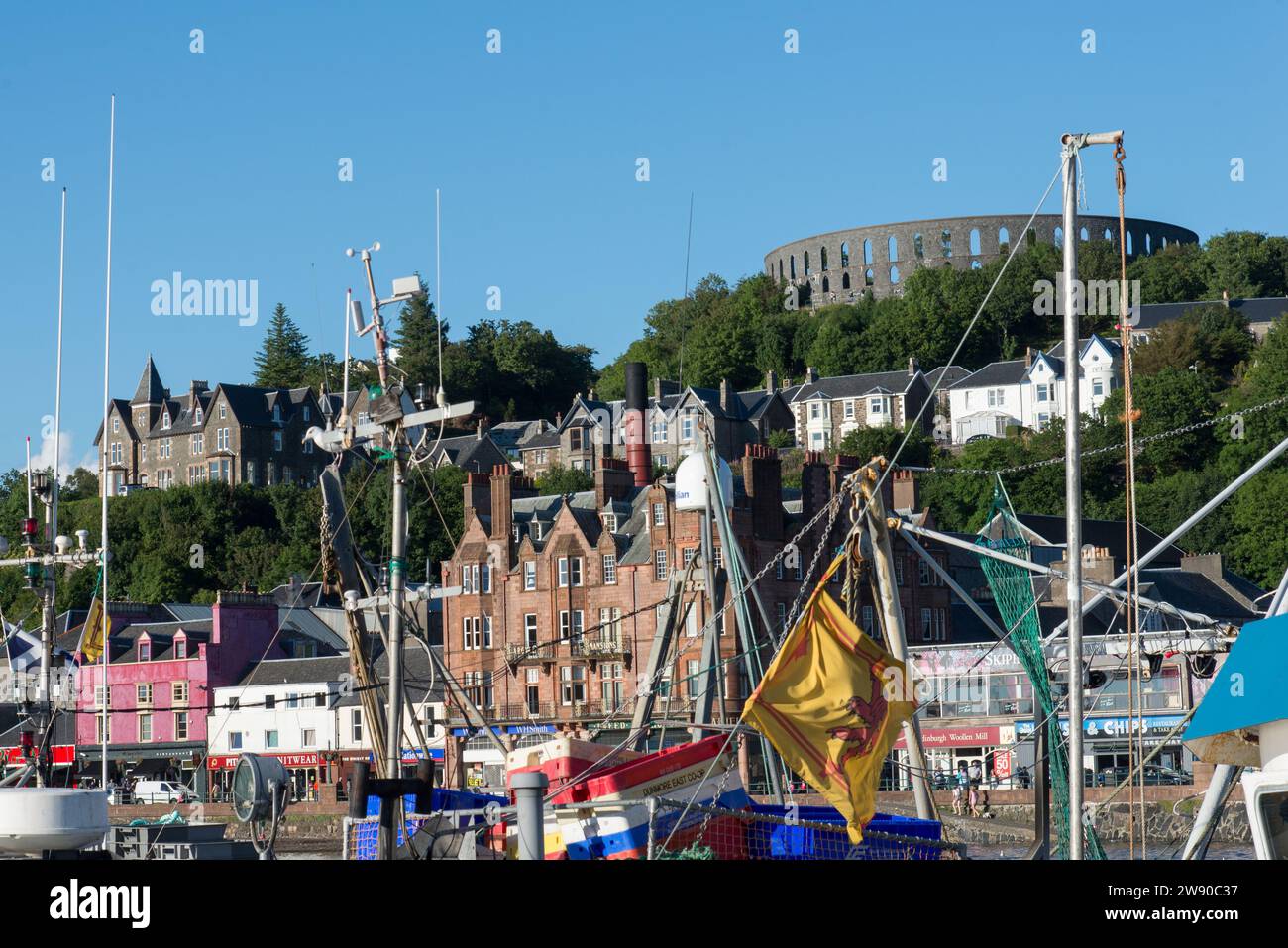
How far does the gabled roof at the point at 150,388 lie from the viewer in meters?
151

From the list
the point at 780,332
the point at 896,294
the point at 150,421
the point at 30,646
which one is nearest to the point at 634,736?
the point at 30,646

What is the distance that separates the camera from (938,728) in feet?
229

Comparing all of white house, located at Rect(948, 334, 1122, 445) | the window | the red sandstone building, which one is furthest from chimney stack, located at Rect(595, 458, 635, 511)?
white house, located at Rect(948, 334, 1122, 445)

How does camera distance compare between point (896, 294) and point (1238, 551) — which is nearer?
point (1238, 551)

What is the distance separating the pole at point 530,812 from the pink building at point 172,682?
7525cm

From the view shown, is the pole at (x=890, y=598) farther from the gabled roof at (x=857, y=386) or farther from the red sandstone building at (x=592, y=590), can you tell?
the gabled roof at (x=857, y=386)

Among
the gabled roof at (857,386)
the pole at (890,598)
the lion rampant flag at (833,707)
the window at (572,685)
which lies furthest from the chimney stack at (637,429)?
the lion rampant flag at (833,707)

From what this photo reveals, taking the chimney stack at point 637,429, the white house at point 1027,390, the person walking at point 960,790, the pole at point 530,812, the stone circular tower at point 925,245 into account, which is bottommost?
the person walking at point 960,790

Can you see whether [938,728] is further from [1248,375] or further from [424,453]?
[1248,375]

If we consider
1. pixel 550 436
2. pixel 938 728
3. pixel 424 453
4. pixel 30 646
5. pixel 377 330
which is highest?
pixel 550 436

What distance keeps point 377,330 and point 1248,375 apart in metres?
116

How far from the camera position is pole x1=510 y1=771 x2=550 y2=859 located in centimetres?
998

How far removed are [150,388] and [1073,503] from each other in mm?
140472

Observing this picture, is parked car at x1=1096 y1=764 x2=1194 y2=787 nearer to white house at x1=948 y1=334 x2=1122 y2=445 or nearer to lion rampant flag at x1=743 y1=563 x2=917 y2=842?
lion rampant flag at x1=743 y1=563 x2=917 y2=842
